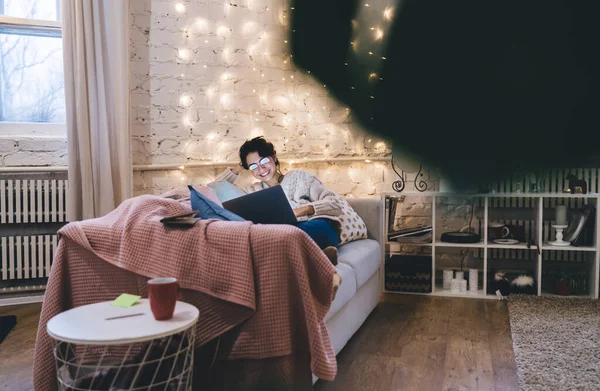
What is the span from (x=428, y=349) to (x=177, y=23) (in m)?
2.44

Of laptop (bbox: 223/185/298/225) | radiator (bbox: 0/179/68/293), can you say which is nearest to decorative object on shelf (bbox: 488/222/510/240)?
laptop (bbox: 223/185/298/225)

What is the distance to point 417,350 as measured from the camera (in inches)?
100

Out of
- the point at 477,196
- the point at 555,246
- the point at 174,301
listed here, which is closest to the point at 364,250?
the point at 477,196

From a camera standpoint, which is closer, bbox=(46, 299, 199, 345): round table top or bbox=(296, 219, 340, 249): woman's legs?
bbox=(46, 299, 199, 345): round table top

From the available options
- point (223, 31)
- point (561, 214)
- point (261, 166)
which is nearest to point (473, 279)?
point (561, 214)

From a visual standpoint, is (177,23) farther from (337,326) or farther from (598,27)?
(598,27)

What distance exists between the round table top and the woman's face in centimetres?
190

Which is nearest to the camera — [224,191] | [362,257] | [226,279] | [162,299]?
[162,299]

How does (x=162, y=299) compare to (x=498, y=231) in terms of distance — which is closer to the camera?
(x=162, y=299)

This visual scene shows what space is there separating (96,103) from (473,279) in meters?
2.56

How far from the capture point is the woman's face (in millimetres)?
3447

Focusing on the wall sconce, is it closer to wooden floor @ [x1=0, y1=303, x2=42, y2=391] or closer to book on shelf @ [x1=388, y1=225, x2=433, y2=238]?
book on shelf @ [x1=388, y1=225, x2=433, y2=238]

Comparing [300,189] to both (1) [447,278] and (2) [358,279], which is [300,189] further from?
(1) [447,278]

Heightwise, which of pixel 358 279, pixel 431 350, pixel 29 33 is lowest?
pixel 431 350
